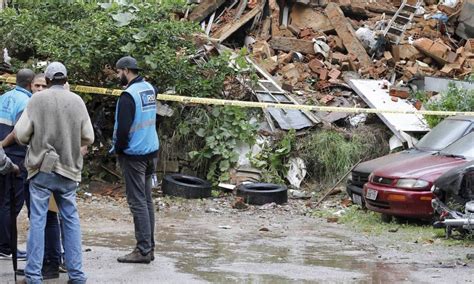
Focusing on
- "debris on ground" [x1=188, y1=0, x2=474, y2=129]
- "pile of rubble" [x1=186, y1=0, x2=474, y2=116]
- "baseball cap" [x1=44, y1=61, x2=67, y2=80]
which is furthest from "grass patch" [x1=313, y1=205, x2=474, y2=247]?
"baseball cap" [x1=44, y1=61, x2=67, y2=80]

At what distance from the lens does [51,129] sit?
725 centimetres

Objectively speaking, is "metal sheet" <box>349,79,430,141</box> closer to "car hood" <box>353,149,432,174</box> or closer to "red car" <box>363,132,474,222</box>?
"car hood" <box>353,149,432,174</box>

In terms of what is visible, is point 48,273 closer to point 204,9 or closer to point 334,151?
point 334,151

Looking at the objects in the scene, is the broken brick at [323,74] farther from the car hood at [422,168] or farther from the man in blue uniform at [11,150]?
the man in blue uniform at [11,150]

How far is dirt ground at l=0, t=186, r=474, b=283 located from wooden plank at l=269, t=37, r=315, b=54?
22.2 ft

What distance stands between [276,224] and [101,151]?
13.8ft

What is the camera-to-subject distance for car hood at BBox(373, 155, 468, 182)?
11844mm

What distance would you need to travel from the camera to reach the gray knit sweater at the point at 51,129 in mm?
7230

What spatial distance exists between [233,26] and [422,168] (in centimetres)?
922

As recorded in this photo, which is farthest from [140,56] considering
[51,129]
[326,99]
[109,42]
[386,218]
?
[51,129]

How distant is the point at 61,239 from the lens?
26.5 ft

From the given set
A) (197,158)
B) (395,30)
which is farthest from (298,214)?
(395,30)

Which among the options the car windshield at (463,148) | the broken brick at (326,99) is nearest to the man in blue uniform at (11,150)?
the car windshield at (463,148)

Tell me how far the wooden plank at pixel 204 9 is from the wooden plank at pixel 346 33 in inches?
108
